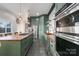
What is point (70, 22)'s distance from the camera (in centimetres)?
159

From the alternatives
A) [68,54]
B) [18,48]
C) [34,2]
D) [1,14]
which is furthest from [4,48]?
[68,54]

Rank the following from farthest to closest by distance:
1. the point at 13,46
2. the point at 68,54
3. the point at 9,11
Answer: the point at 9,11 < the point at 13,46 < the point at 68,54

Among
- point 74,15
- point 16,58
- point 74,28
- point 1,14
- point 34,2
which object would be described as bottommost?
point 16,58

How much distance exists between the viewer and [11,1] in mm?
2268

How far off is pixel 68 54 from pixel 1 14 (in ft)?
5.97

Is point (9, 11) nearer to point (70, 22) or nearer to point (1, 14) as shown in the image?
point (1, 14)

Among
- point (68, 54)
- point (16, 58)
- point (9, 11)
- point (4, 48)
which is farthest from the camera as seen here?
point (9, 11)

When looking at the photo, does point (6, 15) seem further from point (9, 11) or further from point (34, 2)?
point (34, 2)

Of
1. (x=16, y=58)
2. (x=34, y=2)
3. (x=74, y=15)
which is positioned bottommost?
(x=16, y=58)

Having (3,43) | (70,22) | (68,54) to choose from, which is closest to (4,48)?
(3,43)

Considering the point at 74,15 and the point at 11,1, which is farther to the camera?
the point at 11,1

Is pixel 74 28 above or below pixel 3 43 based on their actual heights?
above

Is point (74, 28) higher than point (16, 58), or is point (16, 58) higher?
point (74, 28)

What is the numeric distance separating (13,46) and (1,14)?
0.86 meters
